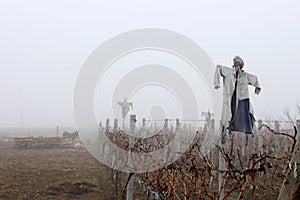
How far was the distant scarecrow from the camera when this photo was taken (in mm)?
3289

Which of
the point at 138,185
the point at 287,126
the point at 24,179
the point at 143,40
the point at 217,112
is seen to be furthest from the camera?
the point at 287,126

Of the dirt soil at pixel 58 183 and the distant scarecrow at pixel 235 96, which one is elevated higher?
the distant scarecrow at pixel 235 96

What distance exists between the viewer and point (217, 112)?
338 cm

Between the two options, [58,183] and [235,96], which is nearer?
[235,96]

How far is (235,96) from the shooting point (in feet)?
10.9

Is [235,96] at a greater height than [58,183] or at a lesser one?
greater

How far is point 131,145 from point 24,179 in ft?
13.5

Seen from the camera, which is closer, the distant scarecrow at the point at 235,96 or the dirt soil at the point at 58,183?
the distant scarecrow at the point at 235,96

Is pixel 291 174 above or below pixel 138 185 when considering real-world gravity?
above

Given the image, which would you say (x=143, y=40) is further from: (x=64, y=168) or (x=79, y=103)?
(x=64, y=168)

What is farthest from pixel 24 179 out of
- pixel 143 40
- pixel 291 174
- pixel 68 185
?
pixel 291 174

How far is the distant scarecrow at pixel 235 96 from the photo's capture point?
3.29 metres

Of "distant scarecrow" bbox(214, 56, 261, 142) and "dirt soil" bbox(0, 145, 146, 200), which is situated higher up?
"distant scarecrow" bbox(214, 56, 261, 142)

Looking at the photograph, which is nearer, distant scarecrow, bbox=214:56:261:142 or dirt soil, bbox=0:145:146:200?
distant scarecrow, bbox=214:56:261:142
